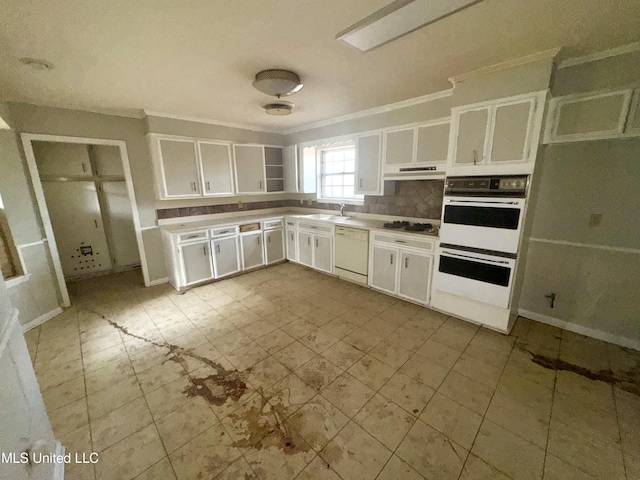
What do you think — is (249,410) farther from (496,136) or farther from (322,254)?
(496,136)

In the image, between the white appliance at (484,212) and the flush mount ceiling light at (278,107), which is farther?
the flush mount ceiling light at (278,107)

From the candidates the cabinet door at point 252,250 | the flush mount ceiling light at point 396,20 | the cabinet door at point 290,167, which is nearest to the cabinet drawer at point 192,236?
the cabinet door at point 252,250

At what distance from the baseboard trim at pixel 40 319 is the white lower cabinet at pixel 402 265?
4135mm

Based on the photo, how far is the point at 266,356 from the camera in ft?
7.64

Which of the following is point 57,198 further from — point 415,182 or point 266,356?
point 415,182

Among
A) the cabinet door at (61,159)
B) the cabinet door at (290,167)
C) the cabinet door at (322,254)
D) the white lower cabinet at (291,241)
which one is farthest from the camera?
→ the cabinet door at (290,167)

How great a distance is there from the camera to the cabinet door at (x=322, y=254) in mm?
4176

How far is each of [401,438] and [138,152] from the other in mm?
4659

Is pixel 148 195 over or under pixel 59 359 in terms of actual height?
over

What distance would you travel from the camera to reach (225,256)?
162 inches

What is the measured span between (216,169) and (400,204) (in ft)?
10.1

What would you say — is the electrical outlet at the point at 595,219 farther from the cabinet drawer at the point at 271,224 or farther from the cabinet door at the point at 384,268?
the cabinet drawer at the point at 271,224

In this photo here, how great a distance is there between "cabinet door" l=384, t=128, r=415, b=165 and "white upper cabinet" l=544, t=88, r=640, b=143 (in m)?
1.34

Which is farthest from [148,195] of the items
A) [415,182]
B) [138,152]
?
[415,182]
